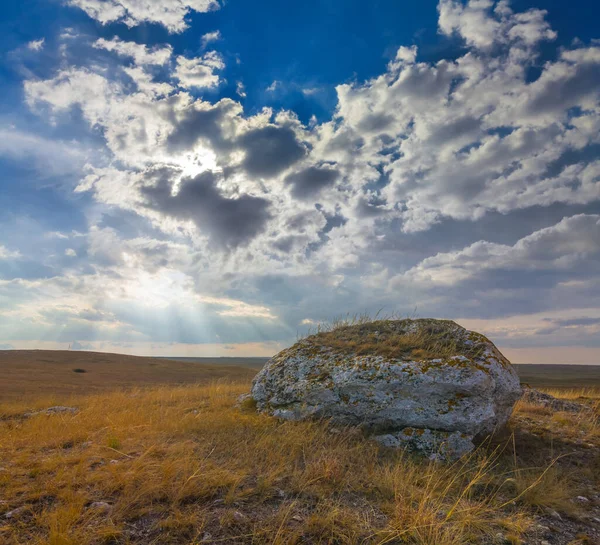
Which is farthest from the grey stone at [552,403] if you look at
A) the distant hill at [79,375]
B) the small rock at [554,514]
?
the distant hill at [79,375]

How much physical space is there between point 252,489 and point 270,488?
0.85 feet

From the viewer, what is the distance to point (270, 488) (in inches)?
192

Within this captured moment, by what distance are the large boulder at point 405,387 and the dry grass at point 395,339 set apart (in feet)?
0.09

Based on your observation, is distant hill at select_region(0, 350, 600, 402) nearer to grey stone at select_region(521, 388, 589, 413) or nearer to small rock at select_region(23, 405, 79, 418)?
grey stone at select_region(521, 388, 589, 413)

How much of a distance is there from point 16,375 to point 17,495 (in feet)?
112

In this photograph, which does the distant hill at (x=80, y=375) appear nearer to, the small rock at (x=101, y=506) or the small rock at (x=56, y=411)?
the small rock at (x=56, y=411)

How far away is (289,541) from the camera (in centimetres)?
373

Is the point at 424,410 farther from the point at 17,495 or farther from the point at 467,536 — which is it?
the point at 17,495

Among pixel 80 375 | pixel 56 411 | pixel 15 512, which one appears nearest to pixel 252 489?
pixel 15 512

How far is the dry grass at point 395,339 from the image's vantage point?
8.79 meters

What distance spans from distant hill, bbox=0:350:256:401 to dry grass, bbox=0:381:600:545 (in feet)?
48.9

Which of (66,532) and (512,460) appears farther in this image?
(512,460)

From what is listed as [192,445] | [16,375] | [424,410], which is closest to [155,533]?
[192,445]

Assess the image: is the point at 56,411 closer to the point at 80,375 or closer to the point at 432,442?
the point at 432,442
